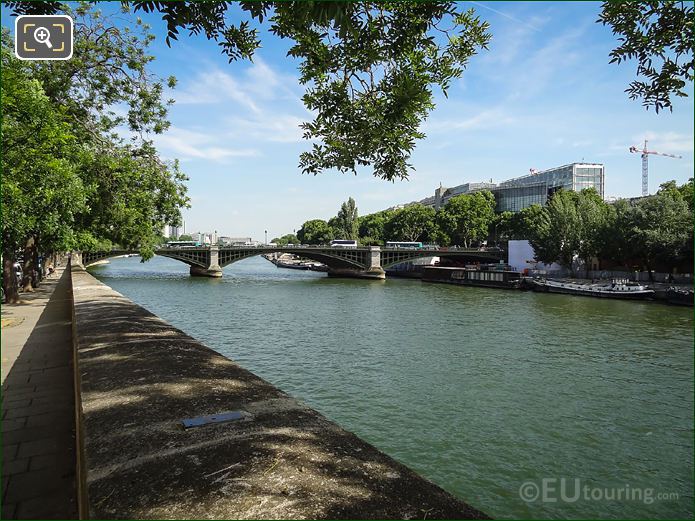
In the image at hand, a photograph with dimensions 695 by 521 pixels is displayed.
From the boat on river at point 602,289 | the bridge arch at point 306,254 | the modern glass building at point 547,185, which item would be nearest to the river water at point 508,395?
the boat on river at point 602,289

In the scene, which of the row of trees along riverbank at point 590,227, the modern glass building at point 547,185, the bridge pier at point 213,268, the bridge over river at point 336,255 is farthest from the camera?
the modern glass building at point 547,185

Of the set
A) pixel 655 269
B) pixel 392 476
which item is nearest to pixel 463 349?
pixel 392 476

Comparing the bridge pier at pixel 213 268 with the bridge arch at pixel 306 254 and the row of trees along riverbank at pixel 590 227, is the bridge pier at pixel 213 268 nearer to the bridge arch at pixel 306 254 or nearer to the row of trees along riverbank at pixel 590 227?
the bridge arch at pixel 306 254

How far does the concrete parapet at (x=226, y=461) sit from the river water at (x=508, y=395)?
16.8 ft

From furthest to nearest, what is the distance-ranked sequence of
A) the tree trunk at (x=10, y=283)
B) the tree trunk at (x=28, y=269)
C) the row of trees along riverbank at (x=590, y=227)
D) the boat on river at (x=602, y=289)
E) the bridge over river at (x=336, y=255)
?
the bridge over river at (x=336, y=255), the row of trees along riverbank at (x=590, y=227), the boat on river at (x=602, y=289), the tree trunk at (x=28, y=269), the tree trunk at (x=10, y=283)

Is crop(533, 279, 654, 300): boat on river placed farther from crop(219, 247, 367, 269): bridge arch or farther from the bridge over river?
crop(219, 247, 367, 269): bridge arch

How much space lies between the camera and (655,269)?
2184 inches

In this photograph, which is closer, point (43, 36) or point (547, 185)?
point (43, 36)

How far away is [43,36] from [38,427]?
5.36m

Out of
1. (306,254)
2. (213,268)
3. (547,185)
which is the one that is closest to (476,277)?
(306,254)

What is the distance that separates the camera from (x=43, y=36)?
15.7ft

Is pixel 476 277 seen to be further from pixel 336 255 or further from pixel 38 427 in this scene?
pixel 38 427

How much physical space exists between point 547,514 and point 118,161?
789 inches

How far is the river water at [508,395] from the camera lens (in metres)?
8.84
